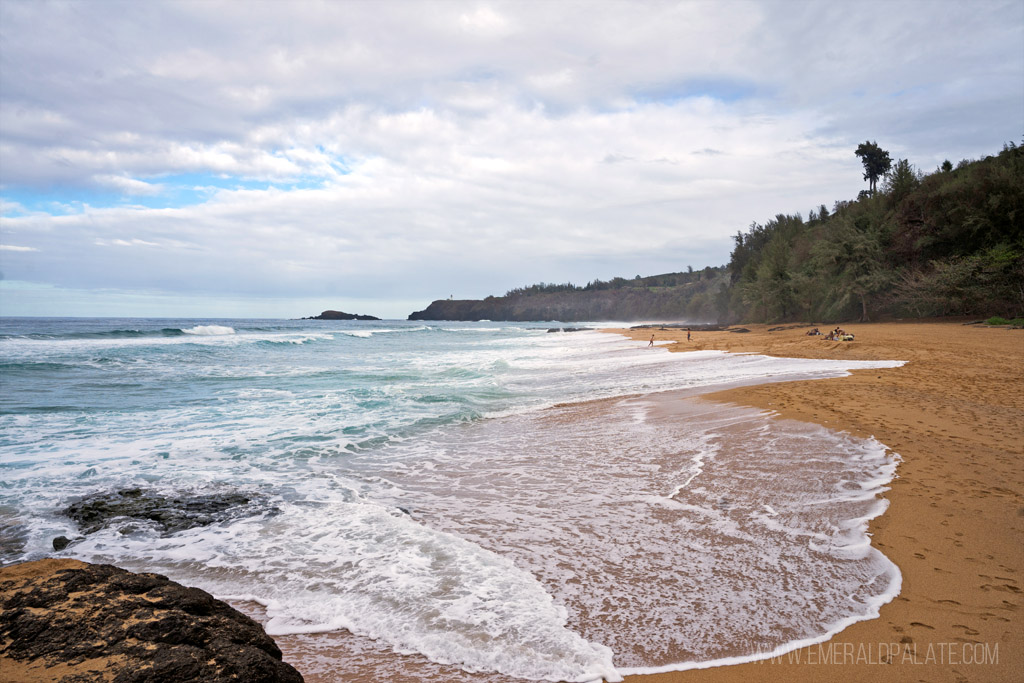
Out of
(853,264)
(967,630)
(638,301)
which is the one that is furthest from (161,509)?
(638,301)

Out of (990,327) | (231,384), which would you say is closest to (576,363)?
(231,384)

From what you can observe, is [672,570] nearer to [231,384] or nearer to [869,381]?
[869,381]

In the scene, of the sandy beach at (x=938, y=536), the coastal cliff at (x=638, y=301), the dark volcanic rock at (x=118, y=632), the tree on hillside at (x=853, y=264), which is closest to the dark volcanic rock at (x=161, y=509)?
the dark volcanic rock at (x=118, y=632)

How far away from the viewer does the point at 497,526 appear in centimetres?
427

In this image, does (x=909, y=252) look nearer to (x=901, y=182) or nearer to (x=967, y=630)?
(x=901, y=182)

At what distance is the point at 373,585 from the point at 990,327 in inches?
1097

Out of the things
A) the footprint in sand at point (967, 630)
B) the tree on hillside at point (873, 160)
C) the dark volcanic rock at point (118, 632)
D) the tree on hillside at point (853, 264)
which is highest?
the tree on hillside at point (873, 160)

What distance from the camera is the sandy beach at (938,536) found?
96.4 inches

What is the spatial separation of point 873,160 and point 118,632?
2725 inches

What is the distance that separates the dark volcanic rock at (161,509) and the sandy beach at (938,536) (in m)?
3.96

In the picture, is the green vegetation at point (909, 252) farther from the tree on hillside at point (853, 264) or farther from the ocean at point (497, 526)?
the ocean at point (497, 526)

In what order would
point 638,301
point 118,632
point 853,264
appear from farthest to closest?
point 638,301 < point 853,264 < point 118,632

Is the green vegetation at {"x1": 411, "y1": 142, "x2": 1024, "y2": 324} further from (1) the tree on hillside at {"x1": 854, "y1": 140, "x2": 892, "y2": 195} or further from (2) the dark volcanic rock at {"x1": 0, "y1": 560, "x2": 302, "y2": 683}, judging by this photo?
(2) the dark volcanic rock at {"x1": 0, "y1": 560, "x2": 302, "y2": 683}

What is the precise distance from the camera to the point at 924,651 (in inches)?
99.4
